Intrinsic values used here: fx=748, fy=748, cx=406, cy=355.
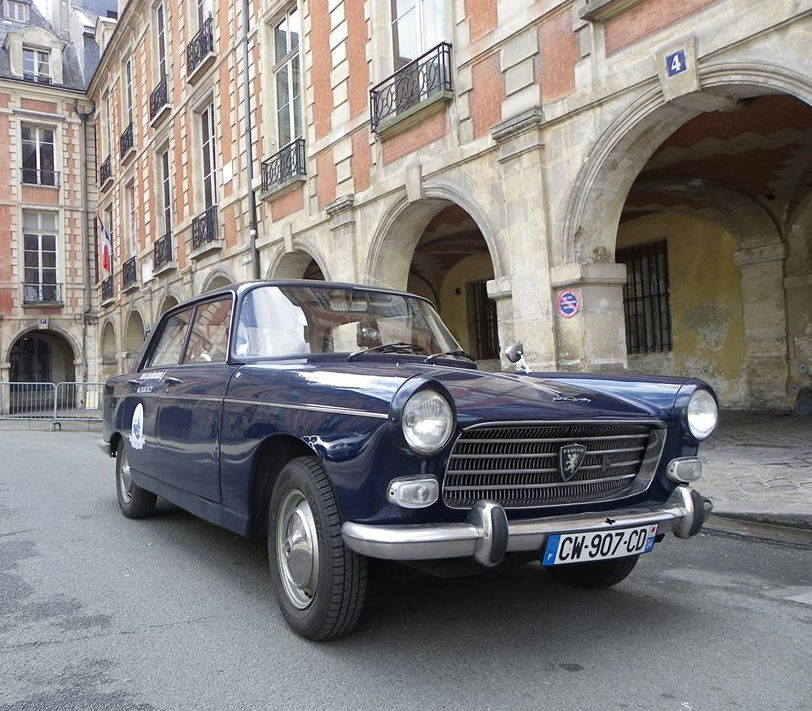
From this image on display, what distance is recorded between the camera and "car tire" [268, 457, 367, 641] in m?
2.80

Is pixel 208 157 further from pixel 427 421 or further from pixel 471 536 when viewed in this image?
pixel 471 536

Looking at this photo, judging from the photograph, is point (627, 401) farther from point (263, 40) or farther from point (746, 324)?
point (263, 40)

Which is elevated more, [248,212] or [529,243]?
[248,212]

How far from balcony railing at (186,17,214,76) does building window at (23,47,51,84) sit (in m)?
13.5

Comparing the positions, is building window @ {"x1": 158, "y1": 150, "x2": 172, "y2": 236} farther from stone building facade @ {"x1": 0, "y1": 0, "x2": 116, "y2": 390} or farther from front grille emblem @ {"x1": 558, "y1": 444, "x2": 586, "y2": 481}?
front grille emblem @ {"x1": 558, "y1": 444, "x2": 586, "y2": 481}

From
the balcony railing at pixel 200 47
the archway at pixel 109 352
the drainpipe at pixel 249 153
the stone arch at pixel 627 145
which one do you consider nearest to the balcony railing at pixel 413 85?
the stone arch at pixel 627 145

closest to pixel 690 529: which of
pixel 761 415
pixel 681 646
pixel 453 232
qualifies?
pixel 681 646

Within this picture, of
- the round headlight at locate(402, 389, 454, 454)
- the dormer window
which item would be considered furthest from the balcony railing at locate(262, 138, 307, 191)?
the dormer window

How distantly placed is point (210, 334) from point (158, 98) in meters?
19.8

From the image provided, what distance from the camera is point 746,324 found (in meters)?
12.2

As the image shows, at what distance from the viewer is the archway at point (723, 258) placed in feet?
32.9

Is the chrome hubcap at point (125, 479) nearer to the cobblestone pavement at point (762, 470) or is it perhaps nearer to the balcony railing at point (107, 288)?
the cobblestone pavement at point (762, 470)

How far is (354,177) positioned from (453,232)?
3037mm

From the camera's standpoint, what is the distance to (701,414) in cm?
333
